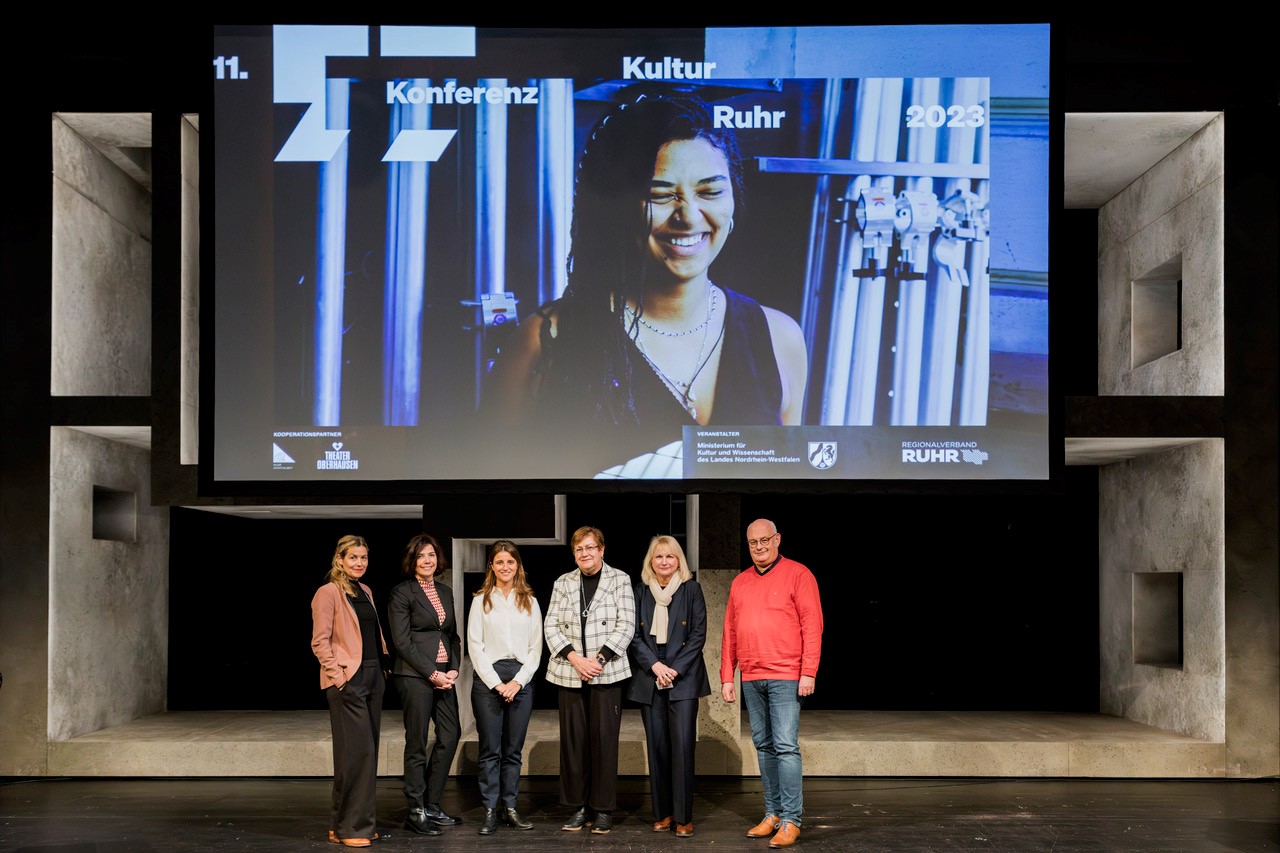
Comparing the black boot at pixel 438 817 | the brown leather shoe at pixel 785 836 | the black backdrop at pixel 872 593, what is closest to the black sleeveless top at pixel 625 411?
the black boot at pixel 438 817

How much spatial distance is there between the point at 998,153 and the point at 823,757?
3438mm

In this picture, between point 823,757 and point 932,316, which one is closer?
point 932,316

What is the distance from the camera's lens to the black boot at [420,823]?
5.50 m

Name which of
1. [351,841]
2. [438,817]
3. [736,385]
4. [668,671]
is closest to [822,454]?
[736,385]

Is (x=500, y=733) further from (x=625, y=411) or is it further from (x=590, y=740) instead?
(x=625, y=411)

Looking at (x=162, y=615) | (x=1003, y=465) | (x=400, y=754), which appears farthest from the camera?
(x=162, y=615)

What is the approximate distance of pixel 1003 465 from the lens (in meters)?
6.40

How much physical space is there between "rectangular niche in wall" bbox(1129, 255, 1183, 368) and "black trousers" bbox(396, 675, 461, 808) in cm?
525

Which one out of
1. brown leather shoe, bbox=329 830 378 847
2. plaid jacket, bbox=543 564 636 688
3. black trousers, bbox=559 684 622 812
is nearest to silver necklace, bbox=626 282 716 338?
plaid jacket, bbox=543 564 636 688

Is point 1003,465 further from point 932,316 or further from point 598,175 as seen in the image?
point 598,175

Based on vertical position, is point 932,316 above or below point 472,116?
below

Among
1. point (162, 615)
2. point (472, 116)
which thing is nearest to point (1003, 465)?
point (472, 116)

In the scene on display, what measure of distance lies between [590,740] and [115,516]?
424 centimetres

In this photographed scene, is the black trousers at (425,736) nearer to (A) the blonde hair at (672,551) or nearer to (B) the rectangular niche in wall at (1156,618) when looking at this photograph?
(A) the blonde hair at (672,551)
